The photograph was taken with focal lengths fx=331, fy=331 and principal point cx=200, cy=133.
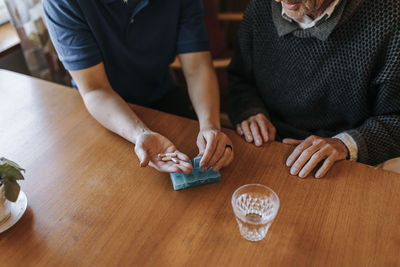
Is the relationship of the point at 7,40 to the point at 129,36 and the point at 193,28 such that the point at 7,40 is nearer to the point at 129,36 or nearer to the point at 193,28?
the point at 129,36

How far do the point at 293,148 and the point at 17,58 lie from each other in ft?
6.16

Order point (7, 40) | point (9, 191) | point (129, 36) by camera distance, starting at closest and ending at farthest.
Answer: point (9, 191) → point (129, 36) → point (7, 40)

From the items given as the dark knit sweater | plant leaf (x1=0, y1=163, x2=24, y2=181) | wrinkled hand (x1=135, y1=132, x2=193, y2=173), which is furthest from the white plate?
the dark knit sweater

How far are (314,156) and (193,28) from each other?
729 mm

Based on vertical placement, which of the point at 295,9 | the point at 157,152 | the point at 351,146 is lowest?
the point at 351,146

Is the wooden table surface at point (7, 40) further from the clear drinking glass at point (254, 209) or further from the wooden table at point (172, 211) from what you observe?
the clear drinking glass at point (254, 209)

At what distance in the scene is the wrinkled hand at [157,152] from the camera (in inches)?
36.9

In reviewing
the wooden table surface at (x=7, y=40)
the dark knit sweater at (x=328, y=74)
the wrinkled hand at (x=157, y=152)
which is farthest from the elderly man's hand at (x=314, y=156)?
the wooden table surface at (x=7, y=40)

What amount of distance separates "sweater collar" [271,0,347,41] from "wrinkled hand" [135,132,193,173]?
61cm

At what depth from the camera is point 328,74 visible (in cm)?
121

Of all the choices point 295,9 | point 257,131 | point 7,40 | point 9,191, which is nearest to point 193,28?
point 295,9

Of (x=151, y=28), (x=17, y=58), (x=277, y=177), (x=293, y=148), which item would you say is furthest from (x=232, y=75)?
(x=17, y=58)

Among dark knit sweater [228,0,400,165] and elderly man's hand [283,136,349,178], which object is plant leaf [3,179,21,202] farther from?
dark knit sweater [228,0,400,165]

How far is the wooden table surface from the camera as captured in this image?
1.86 metres
